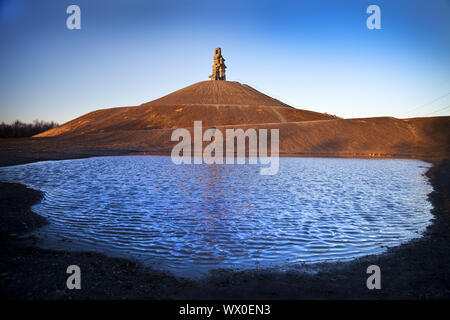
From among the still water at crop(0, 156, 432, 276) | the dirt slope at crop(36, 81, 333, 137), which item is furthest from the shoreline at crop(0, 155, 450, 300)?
the dirt slope at crop(36, 81, 333, 137)

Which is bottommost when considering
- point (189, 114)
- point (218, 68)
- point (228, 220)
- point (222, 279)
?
point (222, 279)

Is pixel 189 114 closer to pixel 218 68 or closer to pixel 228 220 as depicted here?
pixel 218 68

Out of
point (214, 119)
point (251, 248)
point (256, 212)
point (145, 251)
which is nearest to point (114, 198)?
point (256, 212)

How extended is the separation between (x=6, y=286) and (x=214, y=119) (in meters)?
105

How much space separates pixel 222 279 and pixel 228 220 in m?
5.49

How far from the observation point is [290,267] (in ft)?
26.8

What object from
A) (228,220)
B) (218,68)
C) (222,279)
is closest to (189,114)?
(218,68)

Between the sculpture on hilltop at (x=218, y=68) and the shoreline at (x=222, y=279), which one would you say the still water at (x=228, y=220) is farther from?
the sculpture on hilltop at (x=218, y=68)

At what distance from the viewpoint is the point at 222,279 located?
7.38 m

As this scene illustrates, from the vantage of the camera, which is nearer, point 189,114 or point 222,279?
point 222,279

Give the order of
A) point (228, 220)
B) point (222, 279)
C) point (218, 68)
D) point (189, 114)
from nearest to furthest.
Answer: point (222, 279) → point (228, 220) → point (189, 114) → point (218, 68)

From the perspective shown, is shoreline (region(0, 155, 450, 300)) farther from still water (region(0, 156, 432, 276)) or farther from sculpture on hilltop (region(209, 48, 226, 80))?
sculpture on hilltop (region(209, 48, 226, 80))

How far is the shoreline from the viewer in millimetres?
6531

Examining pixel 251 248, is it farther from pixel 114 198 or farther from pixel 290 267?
pixel 114 198
